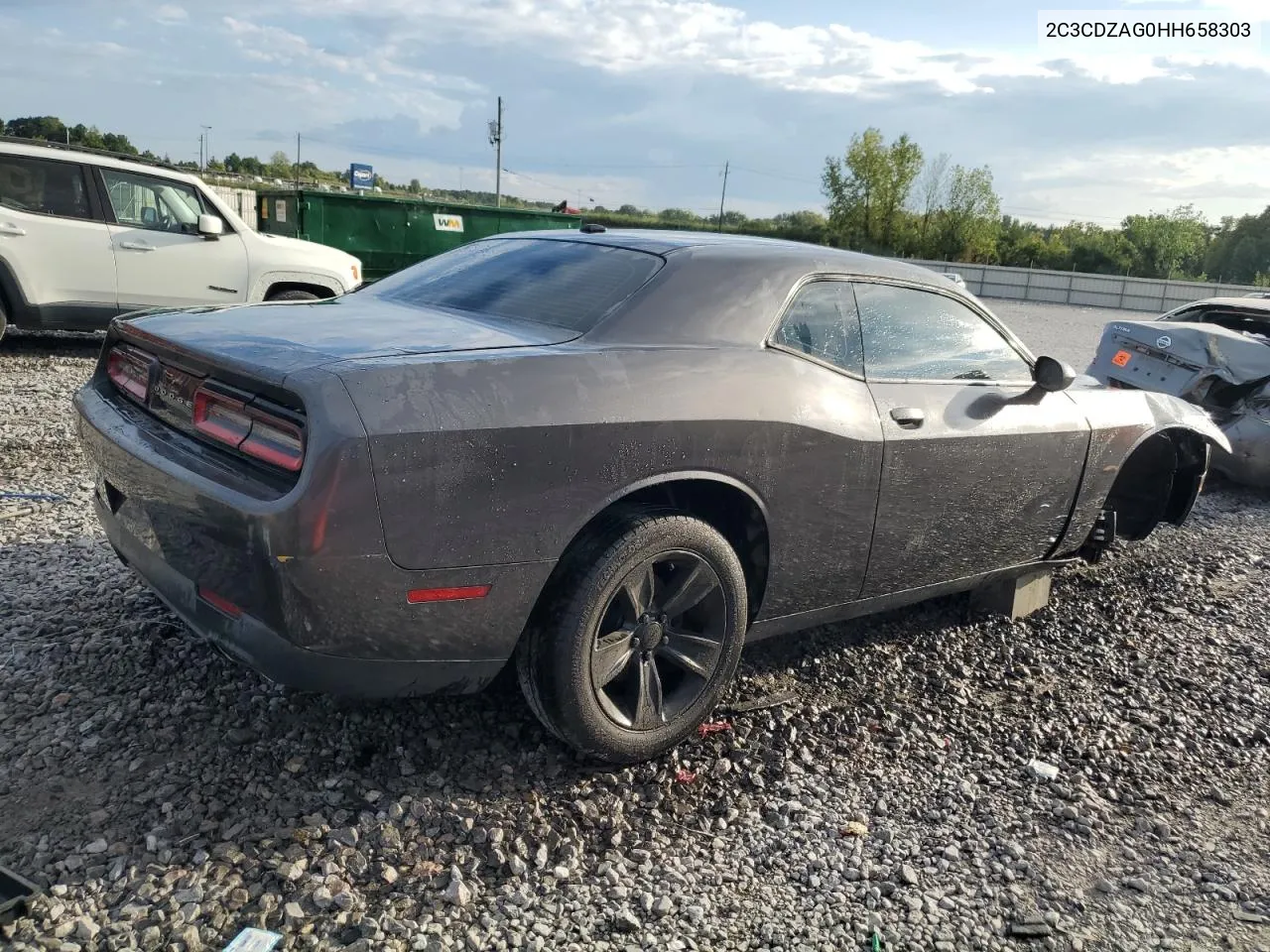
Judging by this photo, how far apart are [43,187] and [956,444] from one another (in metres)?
8.45

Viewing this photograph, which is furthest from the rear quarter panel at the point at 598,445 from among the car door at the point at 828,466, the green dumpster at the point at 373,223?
the green dumpster at the point at 373,223

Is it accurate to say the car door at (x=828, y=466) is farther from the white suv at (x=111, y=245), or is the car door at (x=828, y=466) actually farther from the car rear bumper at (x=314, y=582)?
the white suv at (x=111, y=245)

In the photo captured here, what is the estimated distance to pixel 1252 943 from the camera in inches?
97.3

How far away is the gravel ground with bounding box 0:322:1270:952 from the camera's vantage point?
234cm

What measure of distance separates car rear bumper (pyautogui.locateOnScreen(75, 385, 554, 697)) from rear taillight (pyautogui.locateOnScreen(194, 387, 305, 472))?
0.08 meters

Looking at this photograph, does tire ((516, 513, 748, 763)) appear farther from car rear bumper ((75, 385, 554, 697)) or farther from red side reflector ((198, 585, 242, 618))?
red side reflector ((198, 585, 242, 618))

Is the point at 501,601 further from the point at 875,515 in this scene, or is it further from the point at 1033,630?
the point at 1033,630

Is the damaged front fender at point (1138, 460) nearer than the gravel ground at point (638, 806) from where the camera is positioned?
No

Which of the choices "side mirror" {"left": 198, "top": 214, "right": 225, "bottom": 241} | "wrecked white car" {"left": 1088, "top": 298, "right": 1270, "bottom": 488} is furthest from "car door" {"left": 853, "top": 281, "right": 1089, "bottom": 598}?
"side mirror" {"left": 198, "top": 214, "right": 225, "bottom": 241}

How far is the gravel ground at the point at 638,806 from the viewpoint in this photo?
7.69ft

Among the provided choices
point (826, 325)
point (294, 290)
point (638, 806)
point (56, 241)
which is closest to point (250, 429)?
point (638, 806)

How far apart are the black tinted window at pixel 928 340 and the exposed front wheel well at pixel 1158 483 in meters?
1.46

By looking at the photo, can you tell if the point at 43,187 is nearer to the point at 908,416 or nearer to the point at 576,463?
the point at 576,463

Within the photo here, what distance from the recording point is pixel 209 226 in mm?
9266
